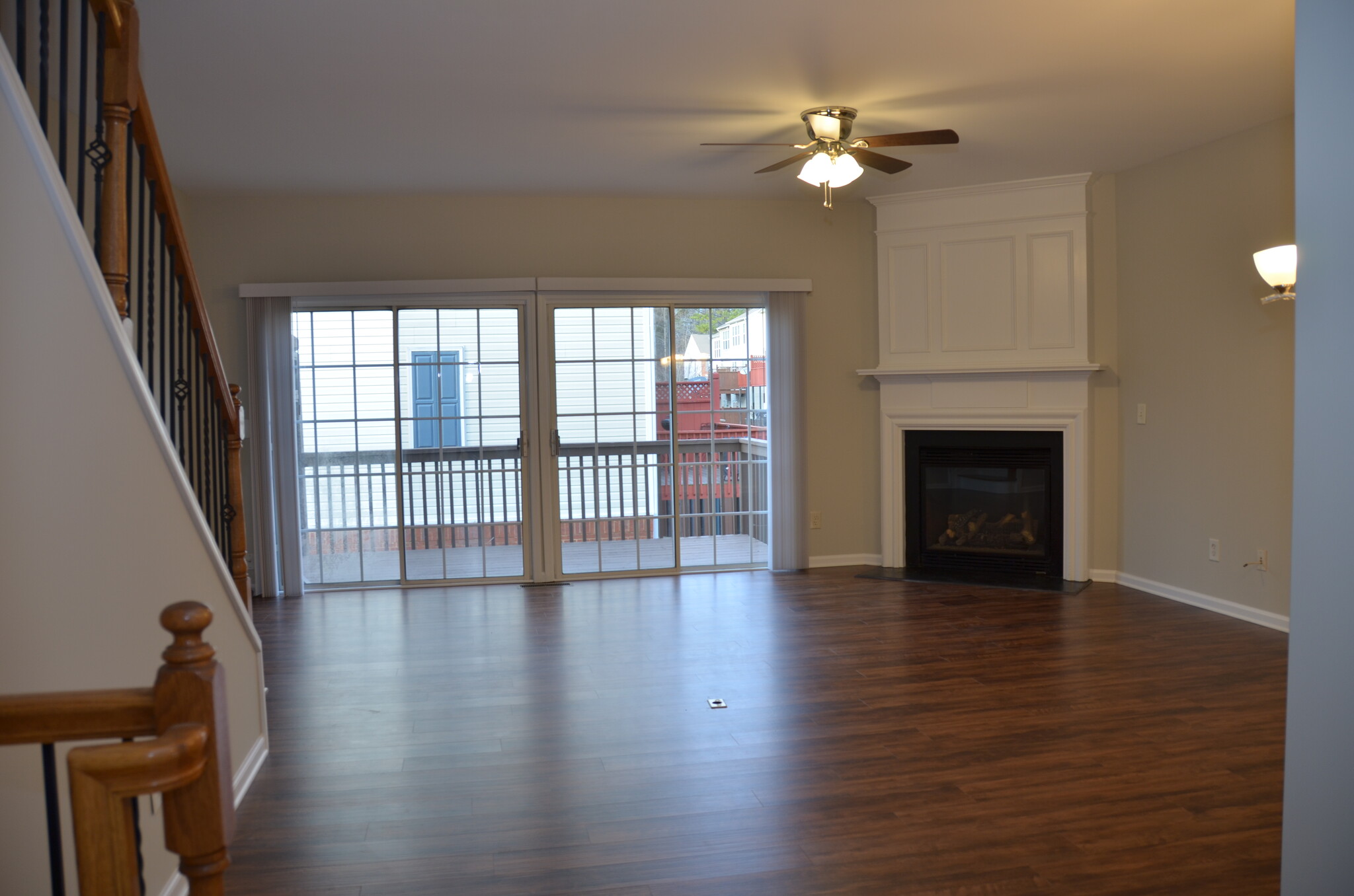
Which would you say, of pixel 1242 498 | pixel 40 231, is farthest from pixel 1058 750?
pixel 40 231

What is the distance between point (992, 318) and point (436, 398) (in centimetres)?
378

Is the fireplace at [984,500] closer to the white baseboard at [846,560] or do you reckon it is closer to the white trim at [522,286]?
the white baseboard at [846,560]

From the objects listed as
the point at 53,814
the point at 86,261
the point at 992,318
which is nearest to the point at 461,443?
the point at 992,318

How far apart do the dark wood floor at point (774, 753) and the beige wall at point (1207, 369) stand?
0.45 metres

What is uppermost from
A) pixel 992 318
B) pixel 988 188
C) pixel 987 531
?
pixel 988 188

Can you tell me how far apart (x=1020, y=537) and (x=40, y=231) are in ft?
19.1

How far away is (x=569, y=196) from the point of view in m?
6.18

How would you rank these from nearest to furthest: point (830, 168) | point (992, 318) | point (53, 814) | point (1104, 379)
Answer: point (53, 814), point (830, 168), point (1104, 379), point (992, 318)

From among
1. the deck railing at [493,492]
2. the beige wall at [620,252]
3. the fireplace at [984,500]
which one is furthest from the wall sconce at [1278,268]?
the deck railing at [493,492]

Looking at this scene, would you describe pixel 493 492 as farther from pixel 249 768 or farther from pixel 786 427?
pixel 249 768

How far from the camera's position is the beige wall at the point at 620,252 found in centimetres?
598

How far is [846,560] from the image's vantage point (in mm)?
6695

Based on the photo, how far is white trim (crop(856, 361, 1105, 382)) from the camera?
5801 millimetres

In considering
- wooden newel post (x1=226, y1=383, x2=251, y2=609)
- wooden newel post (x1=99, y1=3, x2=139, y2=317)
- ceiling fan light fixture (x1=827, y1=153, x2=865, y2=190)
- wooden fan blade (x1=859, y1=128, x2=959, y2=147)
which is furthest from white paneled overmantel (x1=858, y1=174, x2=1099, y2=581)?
wooden newel post (x1=99, y1=3, x2=139, y2=317)
